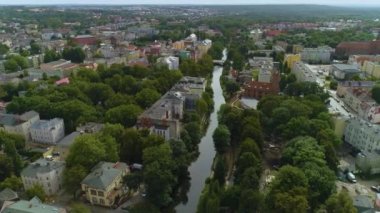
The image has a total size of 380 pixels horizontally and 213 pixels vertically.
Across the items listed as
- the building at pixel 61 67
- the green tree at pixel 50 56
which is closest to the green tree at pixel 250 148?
the building at pixel 61 67

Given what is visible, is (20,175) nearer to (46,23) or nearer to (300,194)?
(300,194)

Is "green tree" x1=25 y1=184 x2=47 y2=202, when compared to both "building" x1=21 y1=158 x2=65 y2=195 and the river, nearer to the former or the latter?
"building" x1=21 y1=158 x2=65 y2=195

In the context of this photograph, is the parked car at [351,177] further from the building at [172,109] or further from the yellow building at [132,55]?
the yellow building at [132,55]

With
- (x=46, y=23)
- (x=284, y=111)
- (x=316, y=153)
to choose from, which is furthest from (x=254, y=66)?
(x=46, y=23)

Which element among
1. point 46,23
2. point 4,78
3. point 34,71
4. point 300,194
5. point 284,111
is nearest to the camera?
point 300,194

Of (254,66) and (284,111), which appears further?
(254,66)

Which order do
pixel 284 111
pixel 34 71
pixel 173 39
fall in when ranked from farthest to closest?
pixel 173 39, pixel 34 71, pixel 284 111

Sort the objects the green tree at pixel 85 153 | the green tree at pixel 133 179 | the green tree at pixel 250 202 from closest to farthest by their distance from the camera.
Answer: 1. the green tree at pixel 250 202
2. the green tree at pixel 133 179
3. the green tree at pixel 85 153
